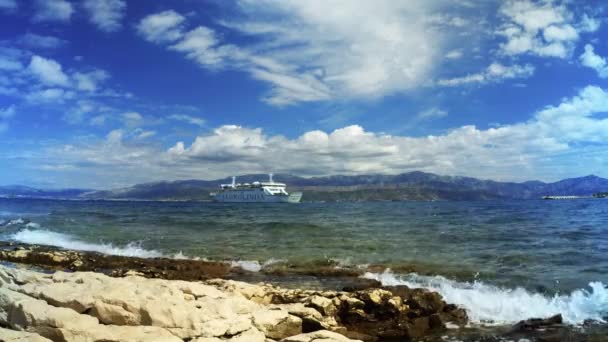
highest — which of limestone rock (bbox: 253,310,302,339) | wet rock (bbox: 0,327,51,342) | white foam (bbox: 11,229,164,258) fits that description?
wet rock (bbox: 0,327,51,342)

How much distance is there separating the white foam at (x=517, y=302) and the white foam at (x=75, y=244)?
18448mm

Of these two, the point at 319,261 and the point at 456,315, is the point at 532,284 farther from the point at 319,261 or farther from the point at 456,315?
the point at 319,261

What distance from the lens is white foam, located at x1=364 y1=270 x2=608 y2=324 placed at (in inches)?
516

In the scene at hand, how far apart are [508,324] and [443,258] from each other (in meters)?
10.3

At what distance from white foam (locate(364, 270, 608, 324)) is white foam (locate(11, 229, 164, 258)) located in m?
18.4

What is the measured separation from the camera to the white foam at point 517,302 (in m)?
13.1

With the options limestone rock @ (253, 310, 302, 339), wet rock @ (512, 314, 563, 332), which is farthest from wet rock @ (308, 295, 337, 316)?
wet rock @ (512, 314, 563, 332)

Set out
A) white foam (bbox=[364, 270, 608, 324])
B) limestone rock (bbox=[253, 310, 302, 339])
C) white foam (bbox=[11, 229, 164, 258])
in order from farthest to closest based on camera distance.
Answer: white foam (bbox=[11, 229, 164, 258]), white foam (bbox=[364, 270, 608, 324]), limestone rock (bbox=[253, 310, 302, 339])

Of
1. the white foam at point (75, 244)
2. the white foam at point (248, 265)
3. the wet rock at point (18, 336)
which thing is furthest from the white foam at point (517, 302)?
the white foam at point (75, 244)

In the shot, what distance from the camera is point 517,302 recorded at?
14250 millimetres

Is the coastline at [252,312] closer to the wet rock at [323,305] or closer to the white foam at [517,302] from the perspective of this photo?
the wet rock at [323,305]

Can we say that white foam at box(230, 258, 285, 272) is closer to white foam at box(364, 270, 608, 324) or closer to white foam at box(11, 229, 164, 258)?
white foam at box(11, 229, 164, 258)

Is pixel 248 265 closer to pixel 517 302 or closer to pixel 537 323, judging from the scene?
pixel 517 302

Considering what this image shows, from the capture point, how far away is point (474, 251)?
24.6 m
